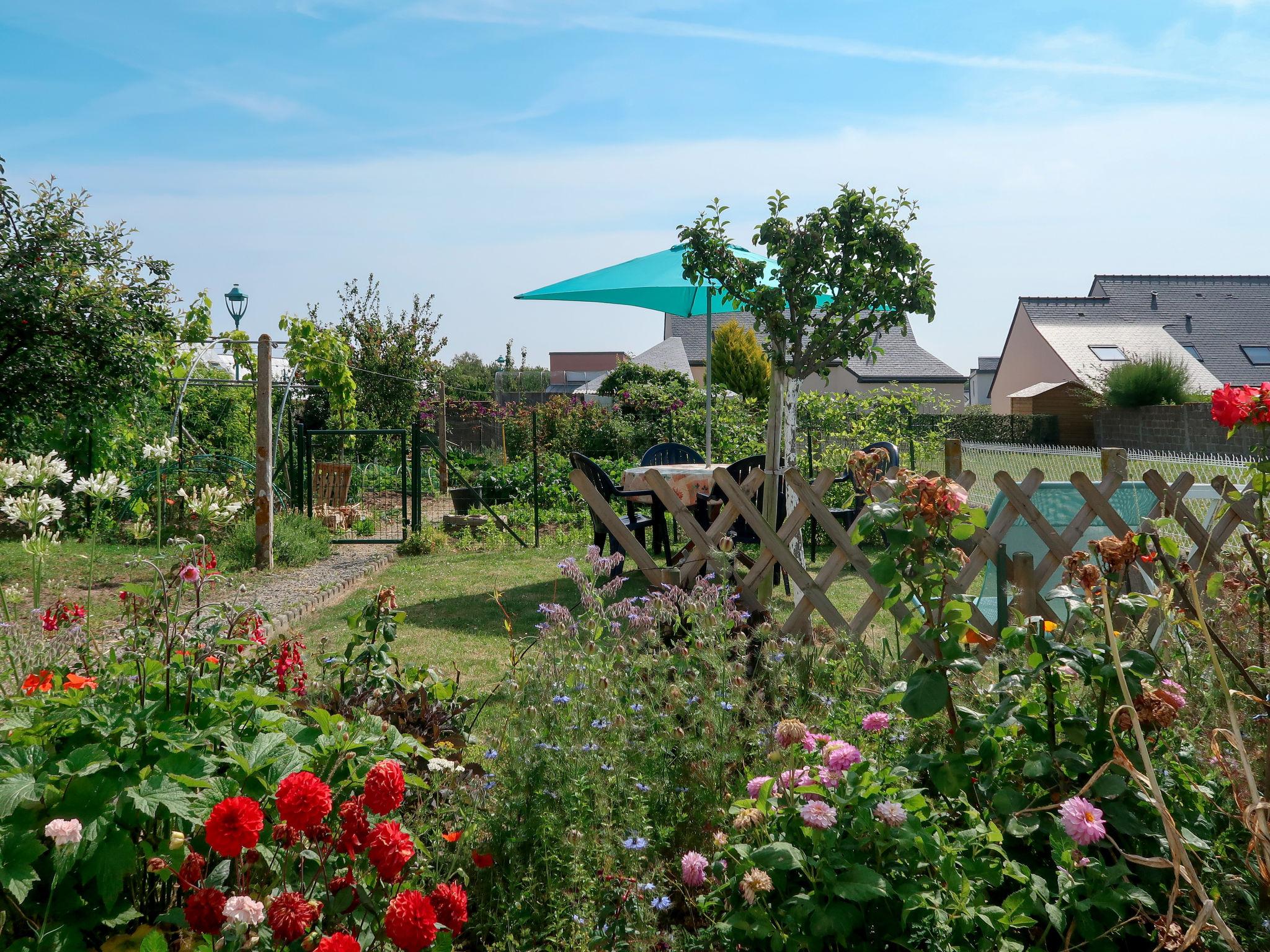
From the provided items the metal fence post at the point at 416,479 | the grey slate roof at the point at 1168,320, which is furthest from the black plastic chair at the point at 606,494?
the grey slate roof at the point at 1168,320

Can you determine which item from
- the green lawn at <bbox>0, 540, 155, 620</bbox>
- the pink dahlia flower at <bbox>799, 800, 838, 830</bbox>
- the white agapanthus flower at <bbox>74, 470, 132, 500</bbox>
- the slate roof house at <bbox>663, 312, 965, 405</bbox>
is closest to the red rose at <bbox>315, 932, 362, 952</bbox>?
the pink dahlia flower at <bbox>799, 800, 838, 830</bbox>

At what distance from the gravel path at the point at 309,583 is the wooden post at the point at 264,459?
242 millimetres

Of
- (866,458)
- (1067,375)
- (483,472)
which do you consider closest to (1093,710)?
(866,458)

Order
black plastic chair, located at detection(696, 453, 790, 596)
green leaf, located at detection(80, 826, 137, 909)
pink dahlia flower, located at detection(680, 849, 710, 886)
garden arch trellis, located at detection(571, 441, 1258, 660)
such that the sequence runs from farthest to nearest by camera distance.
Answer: black plastic chair, located at detection(696, 453, 790, 596)
garden arch trellis, located at detection(571, 441, 1258, 660)
pink dahlia flower, located at detection(680, 849, 710, 886)
green leaf, located at detection(80, 826, 137, 909)

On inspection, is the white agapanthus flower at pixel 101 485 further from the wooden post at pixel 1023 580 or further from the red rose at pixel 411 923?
the wooden post at pixel 1023 580

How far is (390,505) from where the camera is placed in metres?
12.8

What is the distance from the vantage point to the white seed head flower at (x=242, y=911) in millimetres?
1106

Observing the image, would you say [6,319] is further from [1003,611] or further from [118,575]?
[1003,611]

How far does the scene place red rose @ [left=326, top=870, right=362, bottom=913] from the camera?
141cm

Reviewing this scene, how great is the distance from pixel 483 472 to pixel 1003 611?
9.87 m

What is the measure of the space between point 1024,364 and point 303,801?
36.4m

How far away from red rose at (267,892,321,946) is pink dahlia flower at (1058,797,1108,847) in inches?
46.6

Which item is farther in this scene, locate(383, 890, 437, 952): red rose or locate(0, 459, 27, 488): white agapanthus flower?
locate(0, 459, 27, 488): white agapanthus flower

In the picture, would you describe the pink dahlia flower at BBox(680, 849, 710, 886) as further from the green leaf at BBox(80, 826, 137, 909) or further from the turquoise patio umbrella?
the turquoise patio umbrella
